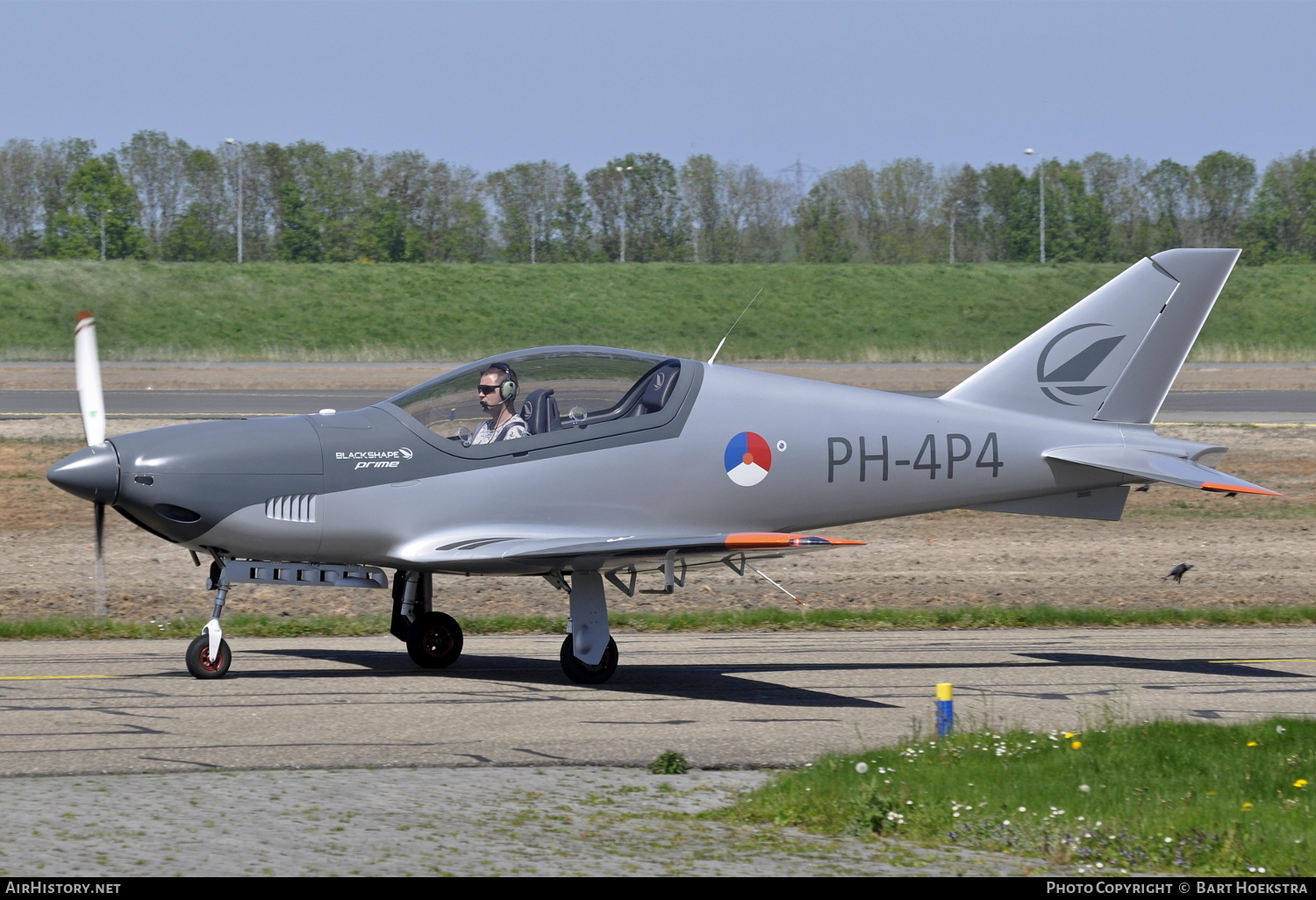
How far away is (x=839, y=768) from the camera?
6.99 meters

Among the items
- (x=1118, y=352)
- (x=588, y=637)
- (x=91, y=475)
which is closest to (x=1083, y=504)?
(x=1118, y=352)

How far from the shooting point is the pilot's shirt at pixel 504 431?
10156mm

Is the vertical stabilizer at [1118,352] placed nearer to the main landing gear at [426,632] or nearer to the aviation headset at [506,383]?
the aviation headset at [506,383]

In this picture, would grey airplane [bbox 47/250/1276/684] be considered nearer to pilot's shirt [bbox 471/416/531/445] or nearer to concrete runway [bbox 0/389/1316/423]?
pilot's shirt [bbox 471/416/531/445]

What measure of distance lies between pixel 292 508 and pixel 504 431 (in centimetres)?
160

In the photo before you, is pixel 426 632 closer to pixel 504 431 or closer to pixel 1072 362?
pixel 504 431

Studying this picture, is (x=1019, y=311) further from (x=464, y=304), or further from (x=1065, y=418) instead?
(x=1065, y=418)

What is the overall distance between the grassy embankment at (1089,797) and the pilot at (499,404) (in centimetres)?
387

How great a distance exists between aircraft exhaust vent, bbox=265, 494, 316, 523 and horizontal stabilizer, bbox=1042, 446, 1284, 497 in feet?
19.0

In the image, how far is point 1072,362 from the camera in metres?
11.6

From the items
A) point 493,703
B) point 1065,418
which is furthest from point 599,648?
point 1065,418

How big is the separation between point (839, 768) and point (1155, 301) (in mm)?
6392

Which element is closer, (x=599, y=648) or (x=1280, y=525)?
(x=599, y=648)
